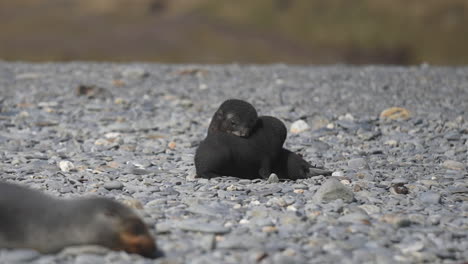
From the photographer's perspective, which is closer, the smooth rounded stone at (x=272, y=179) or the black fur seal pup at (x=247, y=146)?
the smooth rounded stone at (x=272, y=179)

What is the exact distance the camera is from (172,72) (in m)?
13.6

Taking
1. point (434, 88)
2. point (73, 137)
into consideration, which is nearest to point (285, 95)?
point (434, 88)

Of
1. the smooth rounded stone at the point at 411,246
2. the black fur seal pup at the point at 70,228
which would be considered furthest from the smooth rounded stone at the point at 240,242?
the smooth rounded stone at the point at 411,246

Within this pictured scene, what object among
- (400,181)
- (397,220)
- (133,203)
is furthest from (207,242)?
(400,181)

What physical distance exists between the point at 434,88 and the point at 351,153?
5.23m

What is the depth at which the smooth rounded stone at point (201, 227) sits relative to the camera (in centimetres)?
430

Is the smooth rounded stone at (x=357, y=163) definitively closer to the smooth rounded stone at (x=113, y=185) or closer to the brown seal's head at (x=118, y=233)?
the smooth rounded stone at (x=113, y=185)

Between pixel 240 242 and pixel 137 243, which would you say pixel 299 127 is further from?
pixel 137 243

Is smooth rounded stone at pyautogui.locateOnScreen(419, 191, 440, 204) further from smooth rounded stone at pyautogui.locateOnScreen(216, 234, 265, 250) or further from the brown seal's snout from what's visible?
the brown seal's snout

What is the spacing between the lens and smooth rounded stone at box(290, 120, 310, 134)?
8992 millimetres

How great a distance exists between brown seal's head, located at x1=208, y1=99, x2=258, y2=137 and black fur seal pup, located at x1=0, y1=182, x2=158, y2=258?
7.68 feet

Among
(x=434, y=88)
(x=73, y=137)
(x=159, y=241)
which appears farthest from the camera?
(x=434, y=88)

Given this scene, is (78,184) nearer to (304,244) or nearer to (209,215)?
(209,215)

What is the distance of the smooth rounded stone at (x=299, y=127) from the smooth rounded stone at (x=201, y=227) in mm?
4678
